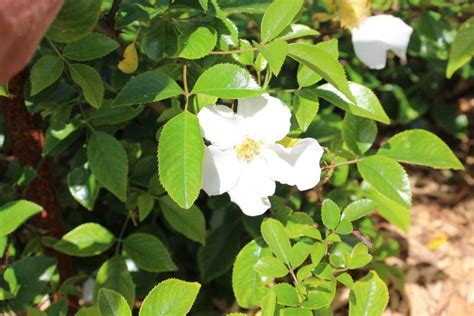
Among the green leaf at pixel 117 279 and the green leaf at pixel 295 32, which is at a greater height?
the green leaf at pixel 295 32

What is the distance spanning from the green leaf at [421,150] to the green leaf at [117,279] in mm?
438

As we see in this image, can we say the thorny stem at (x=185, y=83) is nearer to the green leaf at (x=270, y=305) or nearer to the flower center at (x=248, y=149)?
the flower center at (x=248, y=149)

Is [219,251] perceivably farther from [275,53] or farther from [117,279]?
[275,53]

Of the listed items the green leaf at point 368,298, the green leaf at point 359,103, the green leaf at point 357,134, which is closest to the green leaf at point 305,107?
the green leaf at point 359,103

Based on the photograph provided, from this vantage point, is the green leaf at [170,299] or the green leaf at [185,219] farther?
the green leaf at [185,219]

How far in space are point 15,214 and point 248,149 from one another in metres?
0.34

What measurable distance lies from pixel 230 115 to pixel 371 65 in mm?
434

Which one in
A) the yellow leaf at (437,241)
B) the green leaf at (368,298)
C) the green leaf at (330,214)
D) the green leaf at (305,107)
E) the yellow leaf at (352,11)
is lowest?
the yellow leaf at (437,241)

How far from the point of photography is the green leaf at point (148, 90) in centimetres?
92

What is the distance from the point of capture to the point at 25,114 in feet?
3.99

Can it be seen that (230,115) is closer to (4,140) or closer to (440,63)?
(4,140)

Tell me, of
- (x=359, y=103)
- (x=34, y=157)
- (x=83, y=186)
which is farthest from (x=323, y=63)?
(x=34, y=157)

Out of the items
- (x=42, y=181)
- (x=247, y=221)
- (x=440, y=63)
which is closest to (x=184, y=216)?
(x=247, y=221)

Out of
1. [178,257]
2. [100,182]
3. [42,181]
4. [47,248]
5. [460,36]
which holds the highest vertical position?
[460,36]
